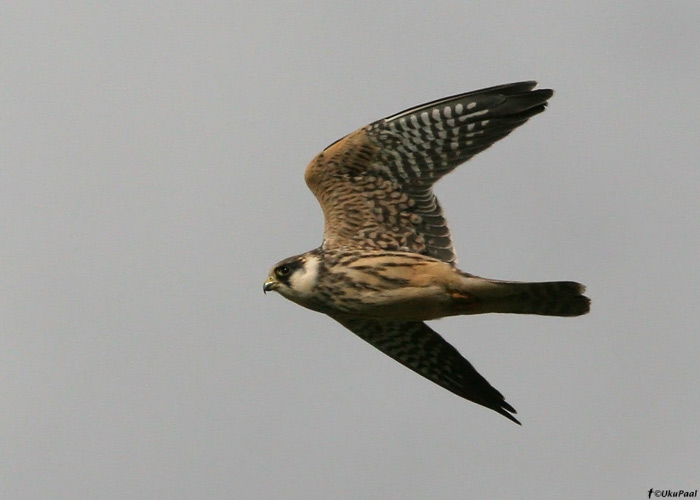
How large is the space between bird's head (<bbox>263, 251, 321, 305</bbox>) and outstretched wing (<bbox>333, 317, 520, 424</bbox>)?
1173mm

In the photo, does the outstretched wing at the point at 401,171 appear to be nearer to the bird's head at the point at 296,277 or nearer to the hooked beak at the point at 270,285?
the bird's head at the point at 296,277

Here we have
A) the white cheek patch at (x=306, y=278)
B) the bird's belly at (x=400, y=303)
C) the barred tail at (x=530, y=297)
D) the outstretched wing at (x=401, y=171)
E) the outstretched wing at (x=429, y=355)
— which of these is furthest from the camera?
the outstretched wing at (x=429, y=355)

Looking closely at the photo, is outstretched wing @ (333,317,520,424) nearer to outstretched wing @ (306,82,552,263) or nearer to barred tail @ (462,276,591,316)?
outstretched wing @ (306,82,552,263)

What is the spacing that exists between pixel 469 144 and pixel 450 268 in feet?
4.22

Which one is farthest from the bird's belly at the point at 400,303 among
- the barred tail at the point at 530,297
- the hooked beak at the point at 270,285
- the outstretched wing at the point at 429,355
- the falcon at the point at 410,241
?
the outstretched wing at the point at 429,355

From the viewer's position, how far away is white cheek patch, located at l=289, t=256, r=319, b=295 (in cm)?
1280

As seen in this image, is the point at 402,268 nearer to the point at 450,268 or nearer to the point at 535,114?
the point at 450,268

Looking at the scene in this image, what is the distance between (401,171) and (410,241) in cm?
69

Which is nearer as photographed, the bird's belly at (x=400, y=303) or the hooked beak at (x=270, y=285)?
the bird's belly at (x=400, y=303)

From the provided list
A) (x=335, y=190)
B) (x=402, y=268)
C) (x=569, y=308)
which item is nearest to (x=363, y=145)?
(x=335, y=190)

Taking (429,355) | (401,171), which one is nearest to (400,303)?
(401,171)

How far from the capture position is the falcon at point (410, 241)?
1272cm

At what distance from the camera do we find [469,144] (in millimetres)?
13445

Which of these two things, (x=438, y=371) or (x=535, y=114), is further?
(x=438, y=371)
